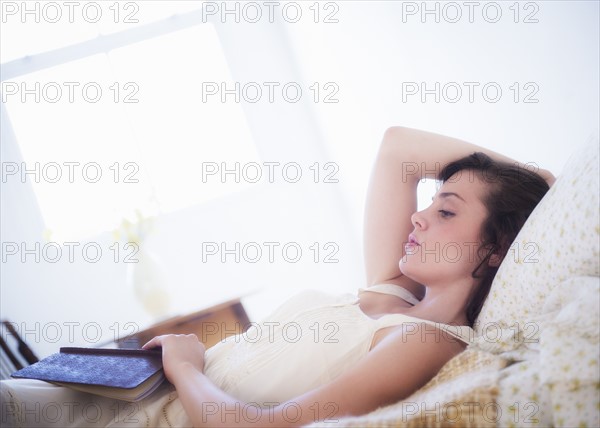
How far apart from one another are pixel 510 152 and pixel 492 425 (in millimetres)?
975

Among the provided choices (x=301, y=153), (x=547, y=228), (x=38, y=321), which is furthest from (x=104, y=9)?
(x=547, y=228)

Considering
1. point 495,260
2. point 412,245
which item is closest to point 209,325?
point 412,245

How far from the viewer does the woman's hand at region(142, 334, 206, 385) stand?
993 mm

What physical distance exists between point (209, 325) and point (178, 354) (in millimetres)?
1058

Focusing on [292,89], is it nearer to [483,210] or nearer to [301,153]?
[301,153]

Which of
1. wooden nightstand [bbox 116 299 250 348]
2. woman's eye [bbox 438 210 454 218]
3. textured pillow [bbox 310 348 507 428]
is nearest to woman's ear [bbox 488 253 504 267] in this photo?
woman's eye [bbox 438 210 454 218]

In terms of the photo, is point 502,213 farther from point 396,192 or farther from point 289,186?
point 289,186

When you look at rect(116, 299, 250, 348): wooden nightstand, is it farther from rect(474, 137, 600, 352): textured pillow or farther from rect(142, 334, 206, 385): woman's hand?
rect(474, 137, 600, 352): textured pillow

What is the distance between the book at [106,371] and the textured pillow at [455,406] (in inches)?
16.7

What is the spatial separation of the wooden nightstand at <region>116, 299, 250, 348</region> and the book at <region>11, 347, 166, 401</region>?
96cm

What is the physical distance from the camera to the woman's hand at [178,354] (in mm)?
993

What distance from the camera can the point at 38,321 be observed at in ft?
9.63

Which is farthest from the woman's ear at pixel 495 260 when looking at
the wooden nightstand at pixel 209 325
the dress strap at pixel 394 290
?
the wooden nightstand at pixel 209 325

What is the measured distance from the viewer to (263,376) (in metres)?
0.99
